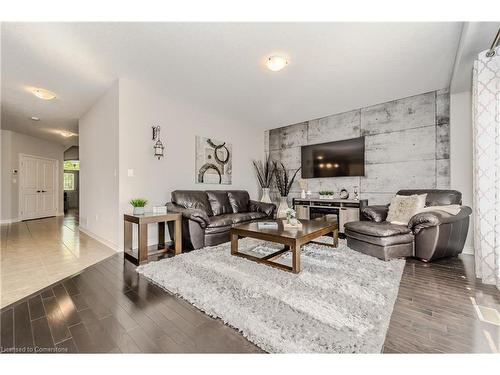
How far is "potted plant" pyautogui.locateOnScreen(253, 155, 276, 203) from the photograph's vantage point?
571 centimetres

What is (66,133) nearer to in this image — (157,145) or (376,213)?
(157,145)

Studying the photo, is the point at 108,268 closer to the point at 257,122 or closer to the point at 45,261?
the point at 45,261

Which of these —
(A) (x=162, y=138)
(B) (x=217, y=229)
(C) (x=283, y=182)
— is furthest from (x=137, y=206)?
(C) (x=283, y=182)

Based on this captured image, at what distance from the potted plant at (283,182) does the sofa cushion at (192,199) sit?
1.89m

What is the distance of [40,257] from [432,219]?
5051 mm

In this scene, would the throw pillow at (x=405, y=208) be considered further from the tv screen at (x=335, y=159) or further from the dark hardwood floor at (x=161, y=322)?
the tv screen at (x=335, y=159)

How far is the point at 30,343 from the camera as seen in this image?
130cm

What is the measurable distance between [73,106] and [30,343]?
457cm

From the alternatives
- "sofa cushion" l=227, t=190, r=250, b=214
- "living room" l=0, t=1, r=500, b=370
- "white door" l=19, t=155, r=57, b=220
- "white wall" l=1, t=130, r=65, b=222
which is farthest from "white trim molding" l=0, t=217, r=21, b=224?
"sofa cushion" l=227, t=190, r=250, b=214

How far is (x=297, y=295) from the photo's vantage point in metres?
1.81

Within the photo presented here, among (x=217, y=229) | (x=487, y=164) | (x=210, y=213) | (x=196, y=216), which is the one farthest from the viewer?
(x=210, y=213)

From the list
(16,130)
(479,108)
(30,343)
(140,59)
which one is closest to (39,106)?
(16,130)

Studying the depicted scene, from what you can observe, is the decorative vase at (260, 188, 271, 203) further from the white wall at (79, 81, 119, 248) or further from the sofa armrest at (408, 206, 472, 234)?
the white wall at (79, 81, 119, 248)

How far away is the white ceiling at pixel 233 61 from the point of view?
7.30ft
